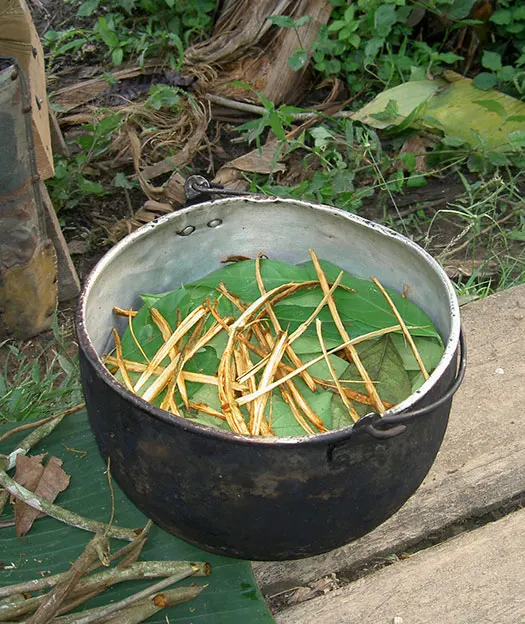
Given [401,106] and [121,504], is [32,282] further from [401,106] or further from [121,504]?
[401,106]

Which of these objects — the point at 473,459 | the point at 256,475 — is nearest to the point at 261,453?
the point at 256,475

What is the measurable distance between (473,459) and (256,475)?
816mm

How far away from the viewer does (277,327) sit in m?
1.71

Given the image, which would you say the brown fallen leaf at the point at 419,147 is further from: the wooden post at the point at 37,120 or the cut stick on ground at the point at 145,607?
the cut stick on ground at the point at 145,607

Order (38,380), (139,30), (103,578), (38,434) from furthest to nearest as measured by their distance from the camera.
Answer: (139,30) → (38,380) → (38,434) → (103,578)

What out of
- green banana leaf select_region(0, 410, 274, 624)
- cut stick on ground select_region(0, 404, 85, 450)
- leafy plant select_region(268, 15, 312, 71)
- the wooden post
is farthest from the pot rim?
leafy plant select_region(268, 15, 312, 71)

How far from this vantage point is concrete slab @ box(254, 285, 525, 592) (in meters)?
1.76

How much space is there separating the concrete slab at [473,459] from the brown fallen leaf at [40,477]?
527 mm

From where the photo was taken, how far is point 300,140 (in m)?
2.84

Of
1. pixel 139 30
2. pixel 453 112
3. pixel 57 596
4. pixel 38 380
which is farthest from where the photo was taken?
pixel 139 30

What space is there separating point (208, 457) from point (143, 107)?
7.37 feet

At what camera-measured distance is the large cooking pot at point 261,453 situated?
130 centimetres

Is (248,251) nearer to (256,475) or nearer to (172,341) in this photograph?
(172,341)

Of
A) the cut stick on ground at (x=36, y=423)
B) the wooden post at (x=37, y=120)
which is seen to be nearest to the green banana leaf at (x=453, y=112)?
the wooden post at (x=37, y=120)
